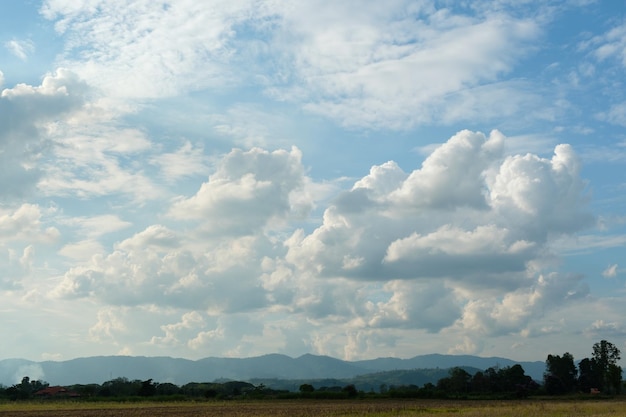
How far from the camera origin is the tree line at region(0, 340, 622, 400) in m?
135

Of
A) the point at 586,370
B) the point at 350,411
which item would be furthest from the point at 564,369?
the point at 350,411

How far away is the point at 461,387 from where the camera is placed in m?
178

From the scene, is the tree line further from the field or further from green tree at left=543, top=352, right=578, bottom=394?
the field

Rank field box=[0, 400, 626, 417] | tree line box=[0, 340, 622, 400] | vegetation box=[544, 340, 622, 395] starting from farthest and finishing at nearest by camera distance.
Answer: vegetation box=[544, 340, 622, 395]
tree line box=[0, 340, 622, 400]
field box=[0, 400, 626, 417]

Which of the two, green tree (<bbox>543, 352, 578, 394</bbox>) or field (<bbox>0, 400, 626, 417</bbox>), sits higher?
green tree (<bbox>543, 352, 578, 394</bbox>)

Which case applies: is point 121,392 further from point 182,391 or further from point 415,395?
point 415,395

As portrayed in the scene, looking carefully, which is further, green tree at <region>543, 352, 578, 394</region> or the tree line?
green tree at <region>543, 352, 578, 394</region>

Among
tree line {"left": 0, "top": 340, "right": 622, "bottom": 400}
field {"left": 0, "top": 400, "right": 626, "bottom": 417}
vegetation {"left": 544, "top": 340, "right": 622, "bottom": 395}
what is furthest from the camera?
vegetation {"left": 544, "top": 340, "right": 622, "bottom": 395}

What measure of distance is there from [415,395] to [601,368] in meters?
79.9

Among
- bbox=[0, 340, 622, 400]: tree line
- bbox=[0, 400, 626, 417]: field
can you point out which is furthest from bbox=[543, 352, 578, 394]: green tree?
bbox=[0, 400, 626, 417]: field

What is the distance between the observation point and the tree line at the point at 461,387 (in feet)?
442

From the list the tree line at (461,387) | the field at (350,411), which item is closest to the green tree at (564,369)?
the tree line at (461,387)

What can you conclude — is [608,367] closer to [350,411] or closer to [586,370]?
[586,370]

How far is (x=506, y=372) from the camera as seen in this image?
18638 centimetres
